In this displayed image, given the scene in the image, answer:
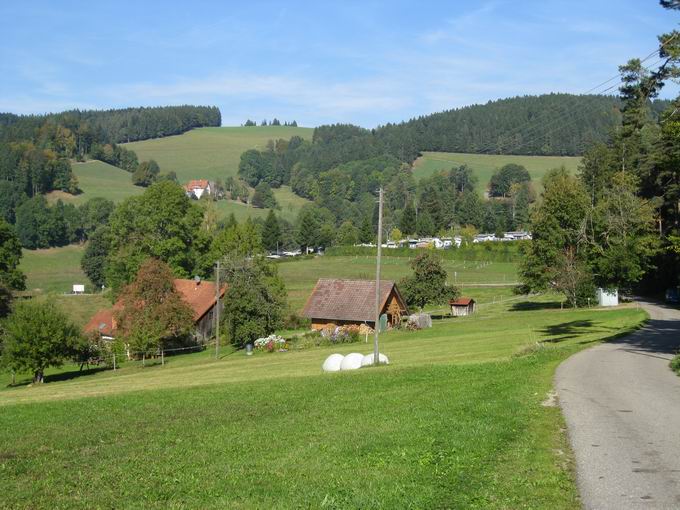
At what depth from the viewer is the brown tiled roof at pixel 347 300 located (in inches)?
2515

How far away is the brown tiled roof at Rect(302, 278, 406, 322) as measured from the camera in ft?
210

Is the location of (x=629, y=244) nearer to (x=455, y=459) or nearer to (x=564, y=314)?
(x=564, y=314)

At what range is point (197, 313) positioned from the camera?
223 ft

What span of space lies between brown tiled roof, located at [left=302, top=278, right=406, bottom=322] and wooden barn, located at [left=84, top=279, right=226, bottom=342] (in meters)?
9.47

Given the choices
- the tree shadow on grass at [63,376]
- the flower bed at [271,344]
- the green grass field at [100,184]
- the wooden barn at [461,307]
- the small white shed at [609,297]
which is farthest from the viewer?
the green grass field at [100,184]

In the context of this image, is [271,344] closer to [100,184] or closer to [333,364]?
[333,364]

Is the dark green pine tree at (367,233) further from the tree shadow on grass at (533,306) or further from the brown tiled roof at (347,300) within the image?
the brown tiled roof at (347,300)

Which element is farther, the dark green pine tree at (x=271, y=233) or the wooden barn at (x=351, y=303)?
the dark green pine tree at (x=271, y=233)

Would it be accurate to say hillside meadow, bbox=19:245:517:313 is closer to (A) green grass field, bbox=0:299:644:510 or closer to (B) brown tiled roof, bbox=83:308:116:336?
(B) brown tiled roof, bbox=83:308:116:336

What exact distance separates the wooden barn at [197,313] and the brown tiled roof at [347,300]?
947 cm

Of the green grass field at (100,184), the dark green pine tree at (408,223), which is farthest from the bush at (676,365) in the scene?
the green grass field at (100,184)

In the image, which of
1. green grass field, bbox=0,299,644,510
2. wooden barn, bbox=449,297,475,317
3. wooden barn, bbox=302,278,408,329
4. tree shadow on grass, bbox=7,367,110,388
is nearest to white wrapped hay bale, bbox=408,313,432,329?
wooden barn, bbox=302,278,408,329

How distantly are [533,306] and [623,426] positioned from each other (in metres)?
59.2

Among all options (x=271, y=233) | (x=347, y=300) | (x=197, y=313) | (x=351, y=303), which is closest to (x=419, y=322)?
(x=351, y=303)
